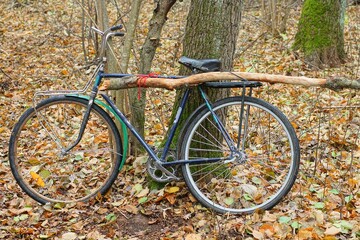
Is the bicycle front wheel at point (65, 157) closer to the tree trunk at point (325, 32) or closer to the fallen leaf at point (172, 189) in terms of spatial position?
the fallen leaf at point (172, 189)

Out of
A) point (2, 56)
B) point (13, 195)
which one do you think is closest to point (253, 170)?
point (13, 195)

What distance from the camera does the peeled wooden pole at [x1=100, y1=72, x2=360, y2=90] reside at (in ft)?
10.9

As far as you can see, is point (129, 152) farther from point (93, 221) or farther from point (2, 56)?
point (2, 56)

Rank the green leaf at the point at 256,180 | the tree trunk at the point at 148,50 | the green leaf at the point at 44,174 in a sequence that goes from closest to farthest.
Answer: the green leaf at the point at 256,180, the tree trunk at the point at 148,50, the green leaf at the point at 44,174

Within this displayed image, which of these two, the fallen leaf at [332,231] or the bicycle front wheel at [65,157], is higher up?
the bicycle front wheel at [65,157]

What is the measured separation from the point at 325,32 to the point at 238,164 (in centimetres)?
476

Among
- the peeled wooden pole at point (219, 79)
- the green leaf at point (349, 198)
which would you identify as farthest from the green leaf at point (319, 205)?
the peeled wooden pole at point (219, 79)

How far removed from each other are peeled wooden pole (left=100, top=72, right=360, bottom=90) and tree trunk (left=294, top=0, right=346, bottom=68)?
14.0ft

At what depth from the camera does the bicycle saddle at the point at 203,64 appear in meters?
3.49

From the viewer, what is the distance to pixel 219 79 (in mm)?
3449

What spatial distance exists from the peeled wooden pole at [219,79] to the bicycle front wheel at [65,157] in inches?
13.5

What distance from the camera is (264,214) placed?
3.45 metres

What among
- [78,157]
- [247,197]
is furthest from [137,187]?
[247,197]

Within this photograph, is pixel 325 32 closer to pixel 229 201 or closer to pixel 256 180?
pixel 256 180
